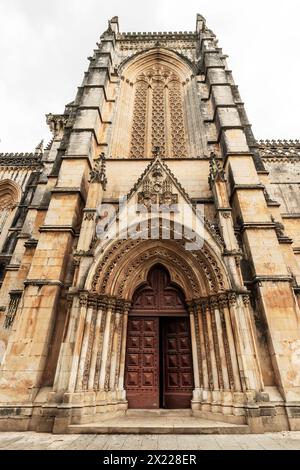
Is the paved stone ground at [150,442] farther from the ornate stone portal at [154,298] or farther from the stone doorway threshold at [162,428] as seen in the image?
the ornate stone portal at [154,298]

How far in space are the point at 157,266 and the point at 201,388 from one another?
142 inches

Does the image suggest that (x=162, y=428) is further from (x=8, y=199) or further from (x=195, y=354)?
(x=8, y=199)

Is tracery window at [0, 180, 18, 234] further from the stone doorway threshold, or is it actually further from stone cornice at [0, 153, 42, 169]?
the stone doorway threshold

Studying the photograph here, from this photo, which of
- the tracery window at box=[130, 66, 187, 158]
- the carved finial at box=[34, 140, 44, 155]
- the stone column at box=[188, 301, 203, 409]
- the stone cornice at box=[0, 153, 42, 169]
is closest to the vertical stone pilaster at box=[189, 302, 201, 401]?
the stone column at box=[188, 301, 203, 409]

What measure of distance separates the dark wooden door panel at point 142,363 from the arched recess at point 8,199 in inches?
628

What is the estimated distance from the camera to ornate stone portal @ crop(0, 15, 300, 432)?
578 centimetres

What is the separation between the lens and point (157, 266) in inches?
326

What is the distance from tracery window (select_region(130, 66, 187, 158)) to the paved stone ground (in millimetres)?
10184

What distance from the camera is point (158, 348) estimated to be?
7.31m

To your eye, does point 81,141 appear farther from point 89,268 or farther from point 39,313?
point 39,313

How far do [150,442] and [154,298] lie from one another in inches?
157

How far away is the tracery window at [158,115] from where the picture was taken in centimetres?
1201

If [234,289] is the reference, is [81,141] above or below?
above

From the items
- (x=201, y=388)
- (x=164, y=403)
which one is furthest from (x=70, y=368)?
(x=201, y=388)
